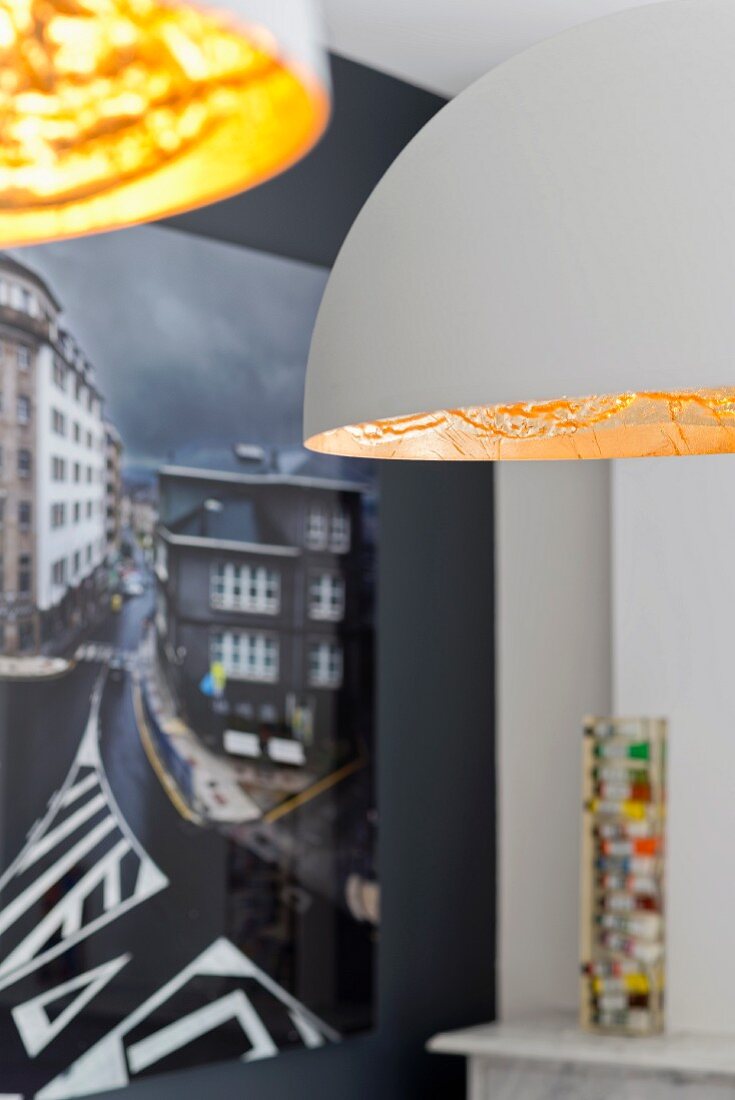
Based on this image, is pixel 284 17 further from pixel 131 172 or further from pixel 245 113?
pixel 131 172

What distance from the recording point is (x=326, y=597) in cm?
304

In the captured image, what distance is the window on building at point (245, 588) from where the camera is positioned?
2.84 m

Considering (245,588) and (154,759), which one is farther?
(245,588)

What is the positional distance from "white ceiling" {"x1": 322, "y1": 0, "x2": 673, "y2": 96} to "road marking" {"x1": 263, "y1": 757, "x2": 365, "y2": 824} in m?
1.68

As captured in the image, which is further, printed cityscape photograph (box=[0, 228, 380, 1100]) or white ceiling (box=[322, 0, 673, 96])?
white ceiling (box=[322, 0, 673, 96])

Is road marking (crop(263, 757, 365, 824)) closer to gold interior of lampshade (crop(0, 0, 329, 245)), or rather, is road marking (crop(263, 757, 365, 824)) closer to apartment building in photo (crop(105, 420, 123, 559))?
apartment building in photo (crop(105, 420, 123, 559))

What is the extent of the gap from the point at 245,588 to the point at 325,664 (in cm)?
27

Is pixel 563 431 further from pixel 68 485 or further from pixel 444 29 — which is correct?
pixel 444 29

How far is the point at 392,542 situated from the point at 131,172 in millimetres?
2455

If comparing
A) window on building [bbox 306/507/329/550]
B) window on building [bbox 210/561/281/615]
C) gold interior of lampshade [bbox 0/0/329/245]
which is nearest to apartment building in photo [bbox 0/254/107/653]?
window on building [bbox 210/561/281/615]

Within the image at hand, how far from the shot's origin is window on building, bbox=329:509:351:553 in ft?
10.0

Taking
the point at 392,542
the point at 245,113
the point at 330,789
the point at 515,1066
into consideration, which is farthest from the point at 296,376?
the point at 245,113

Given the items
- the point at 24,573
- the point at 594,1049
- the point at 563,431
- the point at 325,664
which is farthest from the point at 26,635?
the point at 594,1049

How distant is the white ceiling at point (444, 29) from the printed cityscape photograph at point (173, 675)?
1.96 feet
